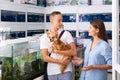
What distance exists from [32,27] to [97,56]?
365cm

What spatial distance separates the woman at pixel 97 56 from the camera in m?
Result: 2.71

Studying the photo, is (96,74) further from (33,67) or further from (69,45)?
(33,67)

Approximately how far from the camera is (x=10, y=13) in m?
5.13

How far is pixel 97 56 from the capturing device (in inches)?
108

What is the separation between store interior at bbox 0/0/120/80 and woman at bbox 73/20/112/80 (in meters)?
0.26

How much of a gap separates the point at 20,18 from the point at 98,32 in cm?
314

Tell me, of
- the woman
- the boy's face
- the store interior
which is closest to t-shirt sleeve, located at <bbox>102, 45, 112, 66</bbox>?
the woman

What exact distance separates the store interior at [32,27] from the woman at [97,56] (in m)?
0.26

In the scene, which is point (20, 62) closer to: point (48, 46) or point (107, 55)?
point (48, 46)

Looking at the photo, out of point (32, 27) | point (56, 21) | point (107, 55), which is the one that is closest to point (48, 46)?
point (56, 21)

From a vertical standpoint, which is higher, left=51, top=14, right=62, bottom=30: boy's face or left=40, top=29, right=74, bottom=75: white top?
left=51, top=14, right=62, bottom=30: boy's face

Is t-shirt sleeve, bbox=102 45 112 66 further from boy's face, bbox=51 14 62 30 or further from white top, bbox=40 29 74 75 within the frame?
boy's face, bbox=51 14 62 30

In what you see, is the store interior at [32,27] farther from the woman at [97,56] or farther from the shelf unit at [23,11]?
the woman at [97,56]

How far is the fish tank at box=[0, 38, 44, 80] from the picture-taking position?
2221mm
